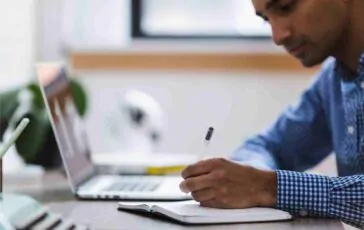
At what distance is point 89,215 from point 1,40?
1436 millimetres

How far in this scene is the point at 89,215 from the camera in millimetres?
1248

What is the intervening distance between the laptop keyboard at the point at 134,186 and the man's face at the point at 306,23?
0.38 m

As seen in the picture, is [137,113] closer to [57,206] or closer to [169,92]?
[169,92]

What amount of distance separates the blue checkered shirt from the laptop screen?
346mm

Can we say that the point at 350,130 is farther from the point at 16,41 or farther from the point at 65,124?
the point at 16,41

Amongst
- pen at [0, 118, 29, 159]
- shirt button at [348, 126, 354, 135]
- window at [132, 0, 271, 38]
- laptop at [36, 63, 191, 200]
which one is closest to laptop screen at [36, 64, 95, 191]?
laptop at [36, 63, 191, 200]

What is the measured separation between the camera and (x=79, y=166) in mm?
1626

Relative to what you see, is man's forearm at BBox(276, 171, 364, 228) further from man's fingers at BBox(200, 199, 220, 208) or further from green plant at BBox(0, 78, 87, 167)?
green plant at BBox(0, 78, 87, 167)

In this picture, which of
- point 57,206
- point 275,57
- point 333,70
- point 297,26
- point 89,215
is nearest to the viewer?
point 89,215

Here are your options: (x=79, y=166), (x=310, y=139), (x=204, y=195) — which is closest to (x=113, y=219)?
(x=204, y=195)

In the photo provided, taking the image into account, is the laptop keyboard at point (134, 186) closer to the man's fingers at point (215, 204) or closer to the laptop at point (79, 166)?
the laptop at point (79, 166)

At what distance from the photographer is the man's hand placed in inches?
48.2

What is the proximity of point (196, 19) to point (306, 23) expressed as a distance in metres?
1.58

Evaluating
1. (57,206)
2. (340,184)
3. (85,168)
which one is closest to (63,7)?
(85,168)
